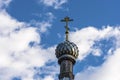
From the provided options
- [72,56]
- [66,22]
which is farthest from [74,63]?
[66,22]

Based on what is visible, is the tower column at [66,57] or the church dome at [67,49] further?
the church dome at [67,49]

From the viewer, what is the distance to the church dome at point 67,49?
4103 cm

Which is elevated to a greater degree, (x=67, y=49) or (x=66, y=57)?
(x=67, y=49)

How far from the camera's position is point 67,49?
135ft

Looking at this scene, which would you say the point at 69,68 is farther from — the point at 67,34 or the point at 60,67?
the point at 67,34

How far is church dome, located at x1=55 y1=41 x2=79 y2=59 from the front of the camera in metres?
41.0

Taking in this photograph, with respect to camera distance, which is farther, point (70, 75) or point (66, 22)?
point (66, 22)

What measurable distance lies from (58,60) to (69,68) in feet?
4.71

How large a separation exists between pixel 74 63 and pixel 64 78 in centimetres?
196

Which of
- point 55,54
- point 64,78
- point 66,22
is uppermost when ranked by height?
point 66,22

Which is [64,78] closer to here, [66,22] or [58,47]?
[58,47]

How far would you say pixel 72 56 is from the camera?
41156mm

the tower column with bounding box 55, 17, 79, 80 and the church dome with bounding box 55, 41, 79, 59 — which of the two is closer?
the tower column with bounding box 55, 17, 79, 80

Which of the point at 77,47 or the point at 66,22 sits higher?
the point at 66,22
